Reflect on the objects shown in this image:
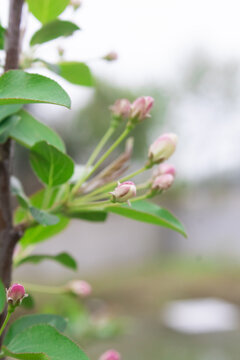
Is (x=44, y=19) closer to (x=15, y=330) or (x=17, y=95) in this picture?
(x=17, y=95)

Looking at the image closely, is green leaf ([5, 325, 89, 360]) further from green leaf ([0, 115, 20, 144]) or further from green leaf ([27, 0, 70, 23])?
green leaf ([27, 0, 70, 23])

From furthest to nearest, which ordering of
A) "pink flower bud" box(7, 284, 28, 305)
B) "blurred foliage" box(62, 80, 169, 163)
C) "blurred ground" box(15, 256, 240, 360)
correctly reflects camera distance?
"blurred foliage" box(62, 80, 169, 163) < "blurred ground" box(15, 256, 240, 360) < "pink flower bud" box(7, 284, 28, 305)

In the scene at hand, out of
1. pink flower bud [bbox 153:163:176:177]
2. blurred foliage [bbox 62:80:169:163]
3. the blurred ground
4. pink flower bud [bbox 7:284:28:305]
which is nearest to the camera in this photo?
pink flower bud [bbox 7:284:28:305]

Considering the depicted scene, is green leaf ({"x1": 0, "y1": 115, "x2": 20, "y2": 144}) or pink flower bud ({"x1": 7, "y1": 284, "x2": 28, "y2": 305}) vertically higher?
green leaf ({"x1": 0, "y1": 115, "x2": 20, "y2": 144})

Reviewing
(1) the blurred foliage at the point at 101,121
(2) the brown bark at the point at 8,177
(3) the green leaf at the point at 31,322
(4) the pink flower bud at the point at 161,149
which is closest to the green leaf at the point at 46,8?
(2) the brown bark at the point at 8,177

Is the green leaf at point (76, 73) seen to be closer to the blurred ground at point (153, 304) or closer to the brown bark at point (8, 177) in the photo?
the brown bark at point (8, 177)

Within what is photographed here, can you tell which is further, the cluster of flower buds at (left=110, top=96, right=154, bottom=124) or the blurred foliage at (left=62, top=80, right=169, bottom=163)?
the blurred foliage at (left=62, top=80, right=169, bottom=163)

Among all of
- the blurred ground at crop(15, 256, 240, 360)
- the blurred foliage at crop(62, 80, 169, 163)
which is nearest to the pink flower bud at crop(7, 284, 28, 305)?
the blurred ground at crop(15, 256, 240, 360)
